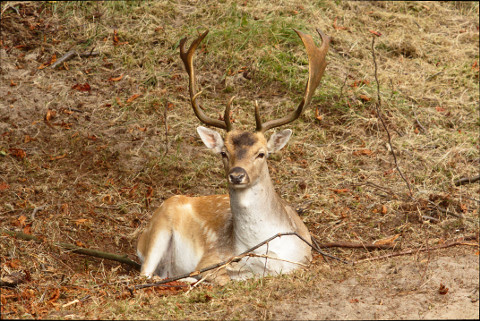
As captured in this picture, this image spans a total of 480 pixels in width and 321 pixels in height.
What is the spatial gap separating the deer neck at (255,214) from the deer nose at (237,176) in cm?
25

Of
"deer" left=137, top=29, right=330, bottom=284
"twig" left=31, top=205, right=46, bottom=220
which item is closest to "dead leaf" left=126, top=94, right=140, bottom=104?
"twig" left=31, top=205, right=46, bottom=220

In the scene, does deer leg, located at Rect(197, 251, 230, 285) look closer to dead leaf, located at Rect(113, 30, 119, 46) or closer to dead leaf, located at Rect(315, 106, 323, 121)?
dead leaf, located at Rect(315, 106, 323, 121)

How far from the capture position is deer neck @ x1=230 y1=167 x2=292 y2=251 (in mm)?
6000

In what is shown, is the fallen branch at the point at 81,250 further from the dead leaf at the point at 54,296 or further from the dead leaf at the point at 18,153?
the dead leaf at the point at 18,153

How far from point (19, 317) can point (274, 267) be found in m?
2.38

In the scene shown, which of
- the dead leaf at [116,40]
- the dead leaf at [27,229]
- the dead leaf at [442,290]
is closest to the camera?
the dead leaf at [442,290]

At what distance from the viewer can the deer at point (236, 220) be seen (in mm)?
6004

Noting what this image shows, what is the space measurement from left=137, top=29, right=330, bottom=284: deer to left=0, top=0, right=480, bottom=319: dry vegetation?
467 millimetres

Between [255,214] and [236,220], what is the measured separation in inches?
8.3

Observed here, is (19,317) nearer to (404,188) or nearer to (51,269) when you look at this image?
(51,269)

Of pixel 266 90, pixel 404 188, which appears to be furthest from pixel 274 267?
pixel 266 90

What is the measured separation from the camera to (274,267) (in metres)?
6.01

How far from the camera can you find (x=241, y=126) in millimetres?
9094

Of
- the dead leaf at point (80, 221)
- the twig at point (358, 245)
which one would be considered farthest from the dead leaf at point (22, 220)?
the twig at point (358, 245)
